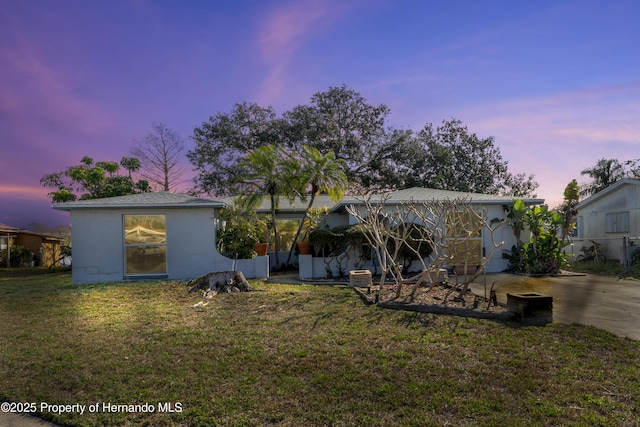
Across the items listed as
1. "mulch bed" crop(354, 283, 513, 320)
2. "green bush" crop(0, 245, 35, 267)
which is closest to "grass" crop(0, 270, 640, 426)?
"mulch bed" crop(354, 283, 513, 320)

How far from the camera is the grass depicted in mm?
3521

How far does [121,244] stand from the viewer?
12.8 m

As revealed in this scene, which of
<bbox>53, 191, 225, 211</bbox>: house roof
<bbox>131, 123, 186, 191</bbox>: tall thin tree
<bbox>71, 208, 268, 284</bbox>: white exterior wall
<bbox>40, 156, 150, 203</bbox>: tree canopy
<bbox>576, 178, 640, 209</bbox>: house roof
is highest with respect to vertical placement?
<bbox>131, 123, 186, 191</bbox>: tall thin tree

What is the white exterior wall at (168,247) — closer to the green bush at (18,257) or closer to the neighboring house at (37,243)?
the green bush at (18,257)

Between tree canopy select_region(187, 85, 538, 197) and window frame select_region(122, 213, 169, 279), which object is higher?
tree canopy select_region(187, 85, 538, 197)

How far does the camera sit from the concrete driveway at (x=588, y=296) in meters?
6.62

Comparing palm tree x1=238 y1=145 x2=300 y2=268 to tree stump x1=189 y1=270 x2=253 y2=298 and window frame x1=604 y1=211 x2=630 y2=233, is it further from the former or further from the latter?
window frame x1=604 y1=211 x2=630 y2=233

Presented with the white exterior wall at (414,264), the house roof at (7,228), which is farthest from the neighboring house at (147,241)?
the house roof at (7,228)

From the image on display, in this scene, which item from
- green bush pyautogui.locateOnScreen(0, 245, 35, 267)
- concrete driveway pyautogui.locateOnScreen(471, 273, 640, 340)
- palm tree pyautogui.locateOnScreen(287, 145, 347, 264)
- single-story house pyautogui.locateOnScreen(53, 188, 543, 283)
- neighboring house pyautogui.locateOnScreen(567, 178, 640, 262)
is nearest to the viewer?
concrete driveway pyautogui.locateOnScreen(471, 273, 640, 340)

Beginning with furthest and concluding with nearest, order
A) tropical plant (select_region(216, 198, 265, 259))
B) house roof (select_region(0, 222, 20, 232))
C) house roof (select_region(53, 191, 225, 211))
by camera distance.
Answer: house roof (select_region(0, 222, 20, 232)), tropical plant (select_region(216, 198, 265, 259)), house roof (select_region(53, 191, 225, 211))

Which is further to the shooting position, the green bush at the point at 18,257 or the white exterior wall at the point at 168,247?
the green bush at the point at 18,257

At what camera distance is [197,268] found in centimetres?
1306

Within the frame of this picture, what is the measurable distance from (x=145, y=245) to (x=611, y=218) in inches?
770

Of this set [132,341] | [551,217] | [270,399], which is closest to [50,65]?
[132,341]
